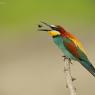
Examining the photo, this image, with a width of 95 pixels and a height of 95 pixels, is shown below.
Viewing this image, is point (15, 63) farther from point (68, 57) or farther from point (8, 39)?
point (68, 57)

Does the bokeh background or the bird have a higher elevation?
the bokeh background

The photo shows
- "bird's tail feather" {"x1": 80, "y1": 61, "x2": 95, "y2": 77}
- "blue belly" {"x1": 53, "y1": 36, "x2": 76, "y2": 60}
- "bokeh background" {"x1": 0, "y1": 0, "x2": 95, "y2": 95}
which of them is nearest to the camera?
A: "bird's tail feather" {"x1": 80, "y1": 61, "x2": 95, "y2": 77}

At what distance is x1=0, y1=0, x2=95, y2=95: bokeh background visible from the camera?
644cm

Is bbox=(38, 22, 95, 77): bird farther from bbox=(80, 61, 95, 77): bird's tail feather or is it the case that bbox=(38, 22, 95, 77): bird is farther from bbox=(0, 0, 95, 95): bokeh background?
bbox=(0, 0, 95, 95): bokeh background

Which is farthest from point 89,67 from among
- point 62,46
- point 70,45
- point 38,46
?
point 38,46

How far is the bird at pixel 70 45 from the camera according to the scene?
443 cm

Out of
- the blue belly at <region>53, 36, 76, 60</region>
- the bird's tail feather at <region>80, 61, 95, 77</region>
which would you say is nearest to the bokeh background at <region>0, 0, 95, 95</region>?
the blue belly at <region>53, 36, 76, 60</region>

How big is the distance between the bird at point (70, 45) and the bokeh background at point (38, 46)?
153 cm

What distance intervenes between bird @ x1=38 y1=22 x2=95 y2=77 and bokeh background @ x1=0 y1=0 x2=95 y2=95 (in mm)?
1533

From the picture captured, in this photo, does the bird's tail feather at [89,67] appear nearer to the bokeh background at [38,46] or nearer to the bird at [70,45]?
the bird at [70,45]

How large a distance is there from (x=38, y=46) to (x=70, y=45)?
3.18 meters

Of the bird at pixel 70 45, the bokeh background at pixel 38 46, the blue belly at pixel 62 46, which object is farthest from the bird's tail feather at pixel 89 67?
the bokeh background at pixel 38 46

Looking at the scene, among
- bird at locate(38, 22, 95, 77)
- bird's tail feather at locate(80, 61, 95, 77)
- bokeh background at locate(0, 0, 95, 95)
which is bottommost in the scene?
bird's tail feather at locate(80, 61, 95, 77)

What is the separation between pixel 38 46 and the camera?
25.3ft
